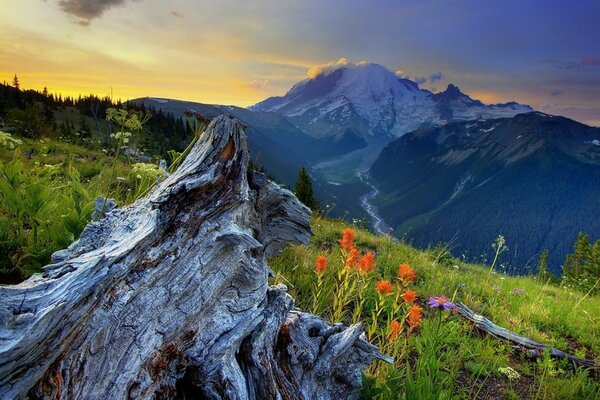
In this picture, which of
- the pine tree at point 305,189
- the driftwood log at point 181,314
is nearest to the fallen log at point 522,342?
the driftwood log at point 181,314

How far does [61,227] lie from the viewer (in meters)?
3.49

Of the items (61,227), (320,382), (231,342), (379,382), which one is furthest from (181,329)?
(379,382)

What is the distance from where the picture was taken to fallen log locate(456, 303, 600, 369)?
5234 millimetres

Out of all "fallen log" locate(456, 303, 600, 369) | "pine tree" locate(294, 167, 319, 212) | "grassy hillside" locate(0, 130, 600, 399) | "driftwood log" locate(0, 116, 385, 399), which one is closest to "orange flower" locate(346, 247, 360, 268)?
"grassy hillside" locate(0, 130, 600, 399)

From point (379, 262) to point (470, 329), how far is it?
8.65ft

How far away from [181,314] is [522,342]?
17.5 ft

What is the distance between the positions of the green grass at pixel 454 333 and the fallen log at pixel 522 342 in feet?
0.39

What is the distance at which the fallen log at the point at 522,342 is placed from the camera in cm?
523

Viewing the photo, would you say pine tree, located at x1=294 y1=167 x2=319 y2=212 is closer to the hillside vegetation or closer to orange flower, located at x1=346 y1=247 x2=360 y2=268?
the hillside vegetation

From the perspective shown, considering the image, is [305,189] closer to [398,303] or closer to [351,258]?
[398,303]

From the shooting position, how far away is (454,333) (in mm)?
5199

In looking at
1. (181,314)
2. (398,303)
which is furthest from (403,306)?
(181,314)

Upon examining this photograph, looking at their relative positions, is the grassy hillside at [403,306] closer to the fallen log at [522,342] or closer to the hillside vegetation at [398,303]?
the hillside vegetation at [398,303]

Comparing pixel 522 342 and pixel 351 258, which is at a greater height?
pixel 351 258
